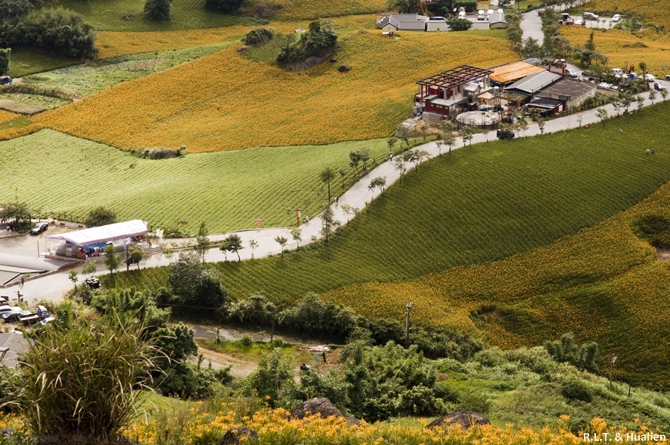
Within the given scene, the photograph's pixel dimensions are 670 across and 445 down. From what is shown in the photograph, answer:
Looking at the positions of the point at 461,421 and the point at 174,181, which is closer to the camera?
the point at 461,421

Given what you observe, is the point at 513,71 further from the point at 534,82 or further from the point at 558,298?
the point at 558,298

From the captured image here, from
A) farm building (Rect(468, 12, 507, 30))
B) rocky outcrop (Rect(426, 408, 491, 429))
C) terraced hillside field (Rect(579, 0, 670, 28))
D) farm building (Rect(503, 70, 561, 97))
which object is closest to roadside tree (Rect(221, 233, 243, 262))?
Result: rocky outcrop (Rect(426, 408, 491, 429))

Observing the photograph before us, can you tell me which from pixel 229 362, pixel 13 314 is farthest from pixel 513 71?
pixel 13 314

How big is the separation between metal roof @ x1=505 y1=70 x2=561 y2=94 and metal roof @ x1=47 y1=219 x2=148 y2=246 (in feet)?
167

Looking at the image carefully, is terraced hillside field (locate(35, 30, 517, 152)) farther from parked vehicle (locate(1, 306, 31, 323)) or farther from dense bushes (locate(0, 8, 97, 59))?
parked vehicle (locate(1, 306, 31, 323))

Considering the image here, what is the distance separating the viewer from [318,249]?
6988cm

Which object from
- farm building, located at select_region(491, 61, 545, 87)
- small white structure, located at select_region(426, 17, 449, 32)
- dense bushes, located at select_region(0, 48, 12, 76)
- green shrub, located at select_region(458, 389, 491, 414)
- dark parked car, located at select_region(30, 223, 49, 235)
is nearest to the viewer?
green shrub, located at select_region(458, 389, 491, 414)

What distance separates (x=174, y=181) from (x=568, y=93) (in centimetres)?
4740

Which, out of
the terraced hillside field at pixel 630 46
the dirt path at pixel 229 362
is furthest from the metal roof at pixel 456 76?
the dirt path at pixel 229 362

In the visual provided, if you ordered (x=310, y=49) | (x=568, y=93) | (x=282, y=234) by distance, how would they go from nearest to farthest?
(x=282, y=234), (x=568, y=93), (x=310, y=49)

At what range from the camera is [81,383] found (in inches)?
870

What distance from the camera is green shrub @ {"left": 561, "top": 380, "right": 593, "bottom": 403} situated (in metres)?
43.4

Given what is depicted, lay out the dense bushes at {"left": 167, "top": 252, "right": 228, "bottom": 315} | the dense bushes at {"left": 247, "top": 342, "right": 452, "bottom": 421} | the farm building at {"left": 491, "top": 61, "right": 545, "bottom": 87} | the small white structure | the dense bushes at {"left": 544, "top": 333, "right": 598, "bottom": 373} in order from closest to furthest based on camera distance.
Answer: the dense bushes at {"left": 247, "top": 342, "right": 452, "bottom": 421} < the dense bushes at {"left": 544, "top": 333, "right": 598, "bottom": 373} < the dense bushes at {"left": 167, "top": 252, "right": 228, "bottom": 315} < the farm building at {"left": 491, "top": 61, "right": 545, "bottom": 87} < the small white structure

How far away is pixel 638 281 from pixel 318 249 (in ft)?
84.3
